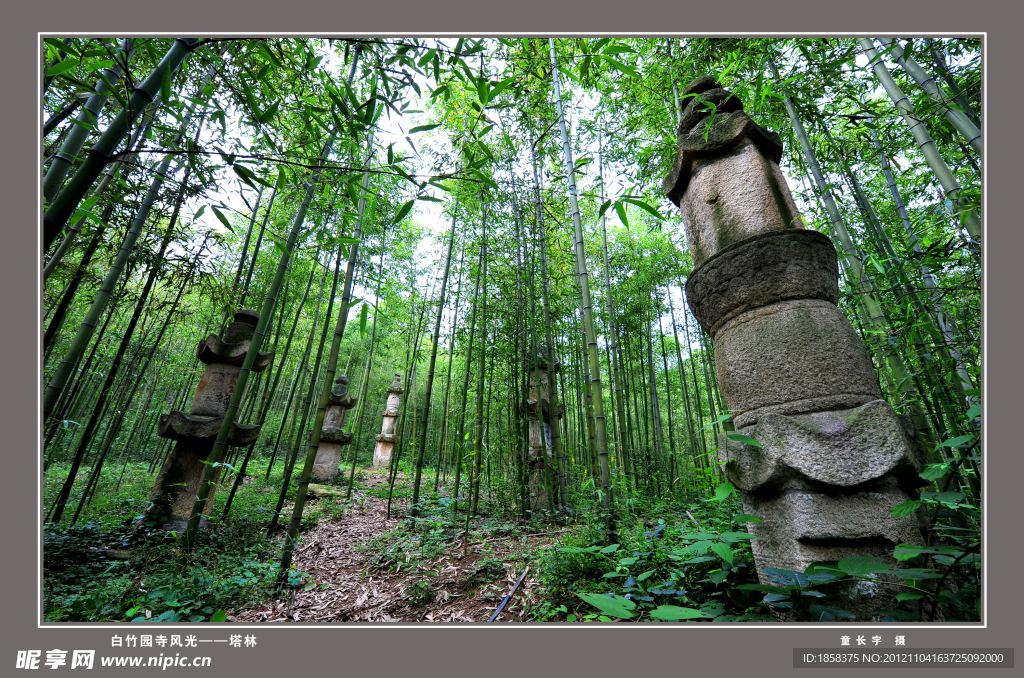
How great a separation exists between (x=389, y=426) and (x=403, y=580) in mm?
8303

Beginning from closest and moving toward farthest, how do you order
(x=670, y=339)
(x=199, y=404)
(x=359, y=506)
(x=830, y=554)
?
1. (x=830, y=554)
2. (x=199, y=404)
3. (x=359, y=506)
4. (x=670, y=339)

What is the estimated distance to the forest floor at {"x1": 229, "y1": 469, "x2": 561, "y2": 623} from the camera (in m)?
2.29

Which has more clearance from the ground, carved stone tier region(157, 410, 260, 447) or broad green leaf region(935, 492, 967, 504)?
carved stone tier region(157, 410, 260, 447)

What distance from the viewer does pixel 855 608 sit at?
1.21m

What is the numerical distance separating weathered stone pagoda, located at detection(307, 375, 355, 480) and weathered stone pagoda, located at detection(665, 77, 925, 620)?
281 inches

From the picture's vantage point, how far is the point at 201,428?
3367 mm

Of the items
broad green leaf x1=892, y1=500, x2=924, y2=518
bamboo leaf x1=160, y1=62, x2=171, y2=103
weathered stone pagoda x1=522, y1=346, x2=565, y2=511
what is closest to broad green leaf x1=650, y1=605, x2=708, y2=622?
broad green leaf x1=892, y1=500, x2=924, y2=518

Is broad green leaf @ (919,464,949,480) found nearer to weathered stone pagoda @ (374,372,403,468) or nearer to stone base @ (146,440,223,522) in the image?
stone base @ (146,440,223,522)

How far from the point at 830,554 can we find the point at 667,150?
98.8 inches

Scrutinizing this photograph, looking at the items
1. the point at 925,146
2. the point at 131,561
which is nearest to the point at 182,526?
the point at 131,561

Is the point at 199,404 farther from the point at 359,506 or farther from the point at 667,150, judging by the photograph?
the point at 667,150

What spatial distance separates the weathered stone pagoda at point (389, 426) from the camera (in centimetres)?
1053

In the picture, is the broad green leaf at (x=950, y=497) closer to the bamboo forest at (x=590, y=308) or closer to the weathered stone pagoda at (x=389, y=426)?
the bamboo forest at (x=590, y=308)

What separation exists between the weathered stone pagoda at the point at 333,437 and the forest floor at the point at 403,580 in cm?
334
